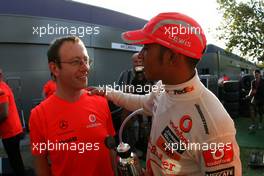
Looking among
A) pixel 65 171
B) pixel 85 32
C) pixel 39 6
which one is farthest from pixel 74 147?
pixel 85 32

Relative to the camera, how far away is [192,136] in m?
1.54

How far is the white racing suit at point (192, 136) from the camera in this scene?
1.47 m

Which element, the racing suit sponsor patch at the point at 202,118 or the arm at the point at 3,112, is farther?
the arm at the point at 3,112

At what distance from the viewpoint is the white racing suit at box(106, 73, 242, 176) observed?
1.47 metres

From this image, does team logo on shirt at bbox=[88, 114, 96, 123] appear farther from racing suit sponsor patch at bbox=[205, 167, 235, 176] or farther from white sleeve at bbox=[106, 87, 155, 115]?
racing suit sponsor patch at bbox=[205, 167, 235, 176]

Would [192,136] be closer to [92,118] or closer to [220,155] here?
[220,155]

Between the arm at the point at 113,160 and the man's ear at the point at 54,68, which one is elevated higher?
the man's ear at the point at 54,68

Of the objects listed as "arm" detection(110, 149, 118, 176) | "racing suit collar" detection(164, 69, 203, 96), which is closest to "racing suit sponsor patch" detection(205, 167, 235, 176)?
"racing suit collar" detection(164, 69, 203, 96)

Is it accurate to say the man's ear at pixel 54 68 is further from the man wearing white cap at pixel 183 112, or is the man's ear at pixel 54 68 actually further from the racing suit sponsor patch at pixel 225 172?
the racing suit sponsor patch at pixel 225 172

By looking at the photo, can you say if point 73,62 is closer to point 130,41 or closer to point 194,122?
point 130,41

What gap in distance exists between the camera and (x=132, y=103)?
2.35 meters

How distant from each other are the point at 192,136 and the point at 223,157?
6.4 inches

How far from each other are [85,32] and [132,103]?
507 inches

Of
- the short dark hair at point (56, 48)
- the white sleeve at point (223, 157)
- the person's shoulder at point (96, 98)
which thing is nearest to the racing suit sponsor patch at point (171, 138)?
the white sleeve at point (223, 157)
